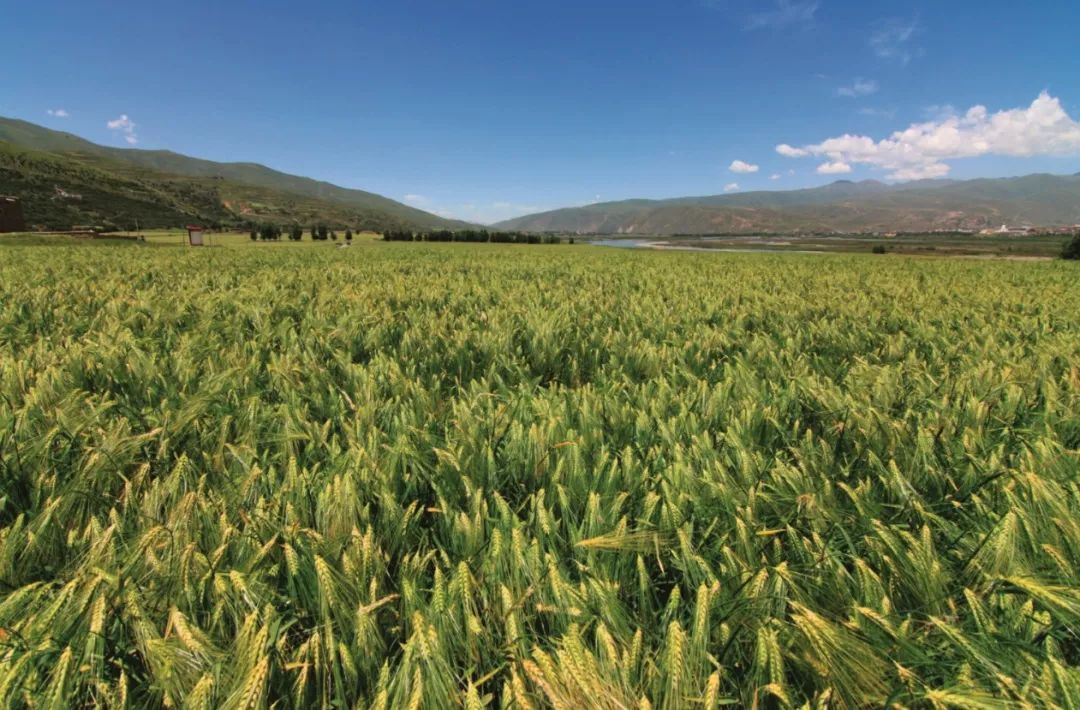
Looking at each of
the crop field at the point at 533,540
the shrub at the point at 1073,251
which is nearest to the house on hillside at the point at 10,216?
the crop field at the point at 533,540

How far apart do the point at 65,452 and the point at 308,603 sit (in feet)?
4.38

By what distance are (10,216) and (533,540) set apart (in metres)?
79.2

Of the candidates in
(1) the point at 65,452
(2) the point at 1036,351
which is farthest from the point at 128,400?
(2) the point at 1036,351

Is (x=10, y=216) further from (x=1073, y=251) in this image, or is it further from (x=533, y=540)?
(x=1073, y=251)

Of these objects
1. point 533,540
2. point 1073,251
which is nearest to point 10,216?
point 533,540

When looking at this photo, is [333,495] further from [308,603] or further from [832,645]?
[832,645]

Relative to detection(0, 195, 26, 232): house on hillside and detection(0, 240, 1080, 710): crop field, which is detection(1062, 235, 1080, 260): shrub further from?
detection(0, 195, 26, 232): house on hillside

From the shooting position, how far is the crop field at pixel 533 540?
87 centimetres

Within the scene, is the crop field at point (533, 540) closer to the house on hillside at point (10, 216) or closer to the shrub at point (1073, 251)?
the shrub at point (1073, 251)

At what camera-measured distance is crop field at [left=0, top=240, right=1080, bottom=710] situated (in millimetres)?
867

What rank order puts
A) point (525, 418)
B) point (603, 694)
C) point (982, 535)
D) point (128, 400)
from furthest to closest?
point (128, 400)
point (525, 418)
point (982, 535)
point (603, 694)

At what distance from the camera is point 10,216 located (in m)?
52.6

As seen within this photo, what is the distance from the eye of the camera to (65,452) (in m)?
1.67

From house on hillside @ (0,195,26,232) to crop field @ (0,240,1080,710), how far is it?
Answer: 75385mm
